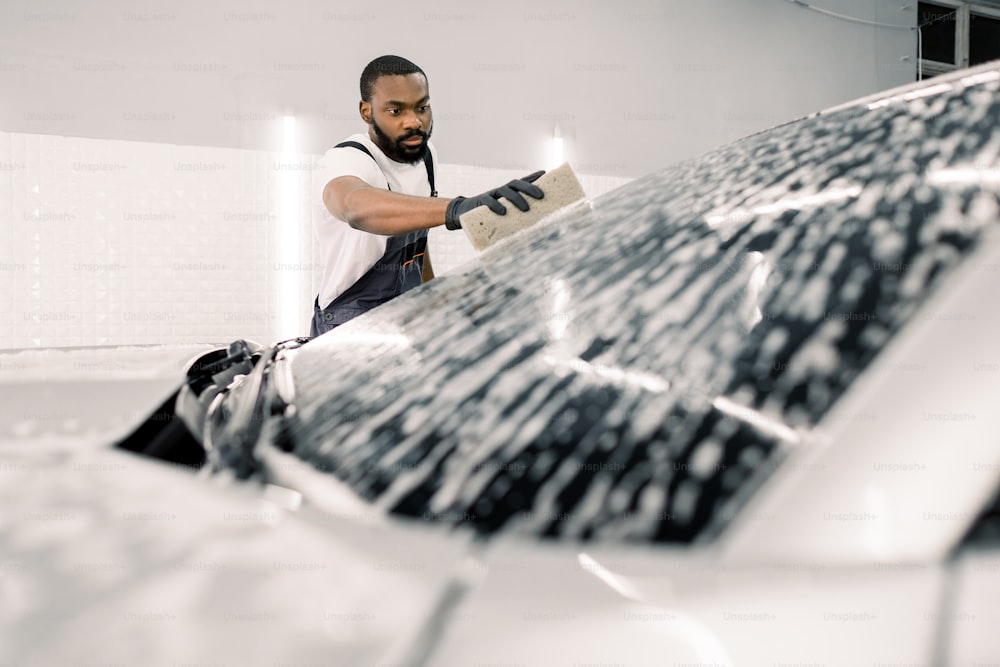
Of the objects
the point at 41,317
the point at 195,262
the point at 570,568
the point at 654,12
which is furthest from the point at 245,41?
the point at 570,568

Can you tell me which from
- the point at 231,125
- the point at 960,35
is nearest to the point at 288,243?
the point at 231,125

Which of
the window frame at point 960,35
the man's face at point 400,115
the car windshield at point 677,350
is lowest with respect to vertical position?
the car windshield at point 677,350

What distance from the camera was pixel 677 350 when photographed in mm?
407

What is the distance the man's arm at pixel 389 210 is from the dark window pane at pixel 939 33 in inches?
225

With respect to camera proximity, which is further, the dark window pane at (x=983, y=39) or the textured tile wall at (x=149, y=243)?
the dark window pane at (x=983, y=39)

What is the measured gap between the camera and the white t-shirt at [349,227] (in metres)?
1.84

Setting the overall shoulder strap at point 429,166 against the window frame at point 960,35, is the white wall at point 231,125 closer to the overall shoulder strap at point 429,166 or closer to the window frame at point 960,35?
the overall shoulder strap at point 429,166

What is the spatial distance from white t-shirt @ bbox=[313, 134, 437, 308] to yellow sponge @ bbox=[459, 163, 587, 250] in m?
0.87

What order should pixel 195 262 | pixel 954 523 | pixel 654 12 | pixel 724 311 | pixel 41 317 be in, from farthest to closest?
pixel 654 12 → pixel 195 262 → pixel 41 317 → pixel 724 311 → pixel 954 523

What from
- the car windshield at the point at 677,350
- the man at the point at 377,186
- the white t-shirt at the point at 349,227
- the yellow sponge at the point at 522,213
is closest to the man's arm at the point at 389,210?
the man at the point at 377,186

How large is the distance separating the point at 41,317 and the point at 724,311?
11.5ft

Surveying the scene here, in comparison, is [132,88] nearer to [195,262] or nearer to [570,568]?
[195,262]

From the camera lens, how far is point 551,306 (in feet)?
1.69

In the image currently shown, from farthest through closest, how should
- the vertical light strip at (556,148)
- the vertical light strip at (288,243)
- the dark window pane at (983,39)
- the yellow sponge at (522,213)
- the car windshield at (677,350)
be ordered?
the dark window pane at (983,39)
the vertical light strip at (556,148)
the vertical light strip at (288,243)
the yellow sponge at (522,213)
the car windshield at (677,350)
